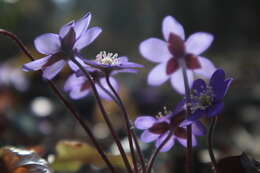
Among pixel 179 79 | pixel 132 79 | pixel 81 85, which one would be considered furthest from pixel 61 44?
pixel 132 79

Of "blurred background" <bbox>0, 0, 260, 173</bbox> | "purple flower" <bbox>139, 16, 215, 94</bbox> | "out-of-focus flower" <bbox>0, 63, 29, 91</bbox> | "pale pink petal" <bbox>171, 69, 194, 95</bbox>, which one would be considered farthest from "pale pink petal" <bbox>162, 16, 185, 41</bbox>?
"out-of-focus flower" <bbox>0, 63, 29, 91</bbox>

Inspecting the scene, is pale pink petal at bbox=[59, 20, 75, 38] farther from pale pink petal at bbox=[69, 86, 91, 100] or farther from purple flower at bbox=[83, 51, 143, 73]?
pale pink petal at bbox=[69, 86, 91, 100]

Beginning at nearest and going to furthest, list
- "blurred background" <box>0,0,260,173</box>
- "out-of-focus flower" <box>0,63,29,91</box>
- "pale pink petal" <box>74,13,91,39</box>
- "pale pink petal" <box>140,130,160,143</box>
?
"pale pink petal" <box>74,13,91,39</box>, "pale pink petal" <box>140,130,160,143</box>, "blurred background" <box>0,0,260,173</box>, "out-of-focus flower" <box>0,63,29,91</box>

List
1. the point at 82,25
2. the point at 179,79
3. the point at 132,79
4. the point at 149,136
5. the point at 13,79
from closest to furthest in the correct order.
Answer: the point at 82,25
the point at 149,136
the point at 179,79
the point at 13,79
the point at 132,79

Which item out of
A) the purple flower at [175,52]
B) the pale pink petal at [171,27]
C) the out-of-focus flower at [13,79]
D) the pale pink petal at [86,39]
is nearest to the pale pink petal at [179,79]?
the purple flower at [175,52]

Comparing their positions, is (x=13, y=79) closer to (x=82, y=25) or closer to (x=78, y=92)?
(x=78, y=92)

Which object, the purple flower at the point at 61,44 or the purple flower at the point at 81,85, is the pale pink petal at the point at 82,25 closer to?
the purple flower at the point at 61,44

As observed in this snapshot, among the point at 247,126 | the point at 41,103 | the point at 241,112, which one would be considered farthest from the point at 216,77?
the point at 241,112
